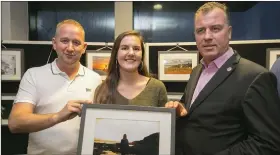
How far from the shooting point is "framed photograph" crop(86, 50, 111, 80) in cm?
287

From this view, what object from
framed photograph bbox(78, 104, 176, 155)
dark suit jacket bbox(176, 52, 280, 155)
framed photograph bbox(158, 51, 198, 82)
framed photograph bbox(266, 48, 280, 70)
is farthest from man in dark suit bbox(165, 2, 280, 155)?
framed photograph bbox(266, 48, 280, 70)

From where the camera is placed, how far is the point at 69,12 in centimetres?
378

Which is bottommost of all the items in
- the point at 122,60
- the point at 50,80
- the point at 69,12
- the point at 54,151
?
the point at 54,151

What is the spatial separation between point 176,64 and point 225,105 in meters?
1.57

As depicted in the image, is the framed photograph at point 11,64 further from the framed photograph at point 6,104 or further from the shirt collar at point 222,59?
the shirt collar at point 222,59

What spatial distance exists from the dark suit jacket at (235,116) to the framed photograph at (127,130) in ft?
0.55

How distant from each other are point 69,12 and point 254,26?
8.39 ft

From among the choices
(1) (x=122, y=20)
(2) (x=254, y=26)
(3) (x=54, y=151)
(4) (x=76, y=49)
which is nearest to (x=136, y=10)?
(1) (x=122, y=20)

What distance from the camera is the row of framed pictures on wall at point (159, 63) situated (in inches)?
111

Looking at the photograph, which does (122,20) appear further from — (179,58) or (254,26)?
(254,26)

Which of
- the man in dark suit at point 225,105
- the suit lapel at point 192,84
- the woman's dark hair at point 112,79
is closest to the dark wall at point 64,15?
the woman's dark hair at point 112,79

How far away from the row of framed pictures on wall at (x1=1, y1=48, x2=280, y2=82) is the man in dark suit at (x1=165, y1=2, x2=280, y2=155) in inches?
49.6

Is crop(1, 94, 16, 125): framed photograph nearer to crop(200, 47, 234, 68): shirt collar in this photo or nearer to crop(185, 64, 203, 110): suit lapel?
crop(185, 64, 203, 110): suit lapel

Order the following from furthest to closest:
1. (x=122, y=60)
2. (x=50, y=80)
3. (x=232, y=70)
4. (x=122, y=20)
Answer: (x=122, y=20), (x=50, y=80), (x=122, y=60), (x=232, y=70)
